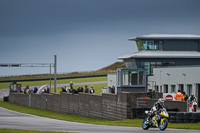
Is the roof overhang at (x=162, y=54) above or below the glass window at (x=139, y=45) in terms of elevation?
below

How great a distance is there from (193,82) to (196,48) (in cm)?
2263

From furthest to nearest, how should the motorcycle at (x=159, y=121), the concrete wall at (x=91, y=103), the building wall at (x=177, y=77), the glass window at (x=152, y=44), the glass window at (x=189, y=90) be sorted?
the glass window at (x=152, y=44) → the glass window at (x=189, y=90) → the building wall at (x=177, y=77) → the concrete wall at (x=91, y=103) → the motorcycle at (x=159, y=121)

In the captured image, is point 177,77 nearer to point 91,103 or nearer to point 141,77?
point 141,77

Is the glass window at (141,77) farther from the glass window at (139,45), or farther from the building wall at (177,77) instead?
the glass window at (139,45)

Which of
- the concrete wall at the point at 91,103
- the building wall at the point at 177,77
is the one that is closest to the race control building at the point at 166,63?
the building wall at the point at 177,77

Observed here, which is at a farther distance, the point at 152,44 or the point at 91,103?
the point at 152,44

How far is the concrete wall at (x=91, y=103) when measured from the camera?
3559cm

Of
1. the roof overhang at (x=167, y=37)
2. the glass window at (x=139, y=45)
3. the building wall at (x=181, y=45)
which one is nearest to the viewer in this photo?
the roof overhang at (x=167, y=37)

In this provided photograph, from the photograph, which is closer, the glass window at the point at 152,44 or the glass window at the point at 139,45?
the glass window at the point at 152,44

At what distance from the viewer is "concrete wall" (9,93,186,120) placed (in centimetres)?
3559

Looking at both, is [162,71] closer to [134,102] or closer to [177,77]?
[177,77]

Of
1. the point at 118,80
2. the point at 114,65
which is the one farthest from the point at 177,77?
the point at 114,65

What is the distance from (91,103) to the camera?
45719 millimetres

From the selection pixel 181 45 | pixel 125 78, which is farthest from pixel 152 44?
pixel 125 78
